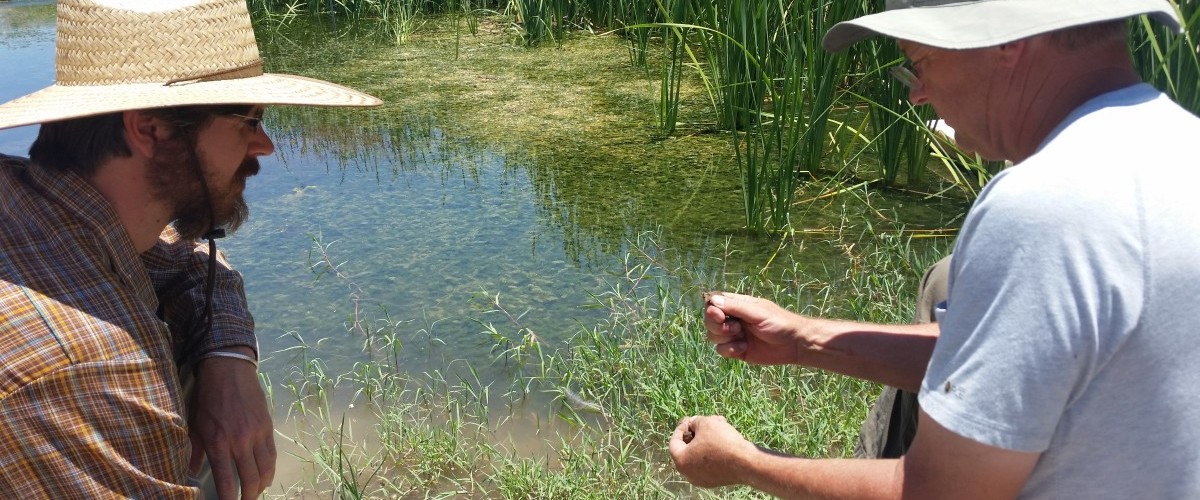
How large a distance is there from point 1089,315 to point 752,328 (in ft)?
2.56

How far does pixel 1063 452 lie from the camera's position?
1.08 m

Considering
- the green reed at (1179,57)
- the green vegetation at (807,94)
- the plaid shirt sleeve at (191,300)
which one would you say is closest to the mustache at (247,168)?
the plaid shirt sleeve at (191,300)

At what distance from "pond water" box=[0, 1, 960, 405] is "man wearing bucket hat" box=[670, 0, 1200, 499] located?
1896mm

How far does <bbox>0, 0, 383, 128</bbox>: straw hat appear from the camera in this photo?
139 centimetres

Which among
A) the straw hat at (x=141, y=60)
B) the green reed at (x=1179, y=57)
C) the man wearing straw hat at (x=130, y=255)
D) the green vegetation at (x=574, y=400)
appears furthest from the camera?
the green reed at (x=1179, y=57)

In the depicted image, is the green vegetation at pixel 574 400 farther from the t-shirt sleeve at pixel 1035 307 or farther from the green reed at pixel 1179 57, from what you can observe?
the t-shirt sleeve at pixel 1035 307

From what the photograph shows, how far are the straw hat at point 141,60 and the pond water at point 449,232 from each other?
1475 mm

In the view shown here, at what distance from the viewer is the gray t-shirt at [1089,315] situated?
3.27ft

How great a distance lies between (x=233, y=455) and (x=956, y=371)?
100cm

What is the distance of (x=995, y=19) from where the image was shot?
3.88 ft

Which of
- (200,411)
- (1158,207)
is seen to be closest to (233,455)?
(200,411)

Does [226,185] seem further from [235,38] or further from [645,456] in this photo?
[645,456]

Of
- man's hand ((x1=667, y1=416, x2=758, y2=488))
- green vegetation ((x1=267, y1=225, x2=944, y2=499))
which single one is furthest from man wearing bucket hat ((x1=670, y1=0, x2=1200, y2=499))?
green vegetation ((x1=267, y1=225, x2=944, y2=499))

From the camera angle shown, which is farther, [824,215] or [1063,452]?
[824,215]
